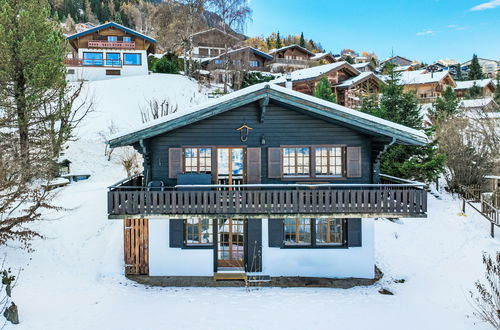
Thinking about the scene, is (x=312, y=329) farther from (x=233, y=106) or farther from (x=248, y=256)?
(x=233, y=106)

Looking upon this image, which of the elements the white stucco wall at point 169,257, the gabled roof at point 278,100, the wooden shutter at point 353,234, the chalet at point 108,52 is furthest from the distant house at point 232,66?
the wooden shutter at point 353,234

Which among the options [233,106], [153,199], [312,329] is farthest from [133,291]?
[233,106]

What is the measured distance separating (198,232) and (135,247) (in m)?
2.53

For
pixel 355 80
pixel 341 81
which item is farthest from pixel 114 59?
pixel 355 80

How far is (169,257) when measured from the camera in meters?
14.2

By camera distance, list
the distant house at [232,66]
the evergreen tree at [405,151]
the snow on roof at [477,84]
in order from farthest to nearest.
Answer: the snow on roof at [477,84] < the distant house at [232,66] < the evergreen tree at [405,151]

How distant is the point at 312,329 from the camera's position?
1078 cm

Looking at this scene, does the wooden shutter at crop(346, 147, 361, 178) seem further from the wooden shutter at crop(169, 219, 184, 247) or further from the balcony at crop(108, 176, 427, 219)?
the wooden shutter at crop(169, 219, 184, 247)

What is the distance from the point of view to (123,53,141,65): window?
154ft

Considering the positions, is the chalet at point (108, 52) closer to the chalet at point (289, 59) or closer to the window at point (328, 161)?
the chalet at point (289, 59)

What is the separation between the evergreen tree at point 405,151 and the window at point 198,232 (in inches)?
511

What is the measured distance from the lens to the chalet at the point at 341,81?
145 ft

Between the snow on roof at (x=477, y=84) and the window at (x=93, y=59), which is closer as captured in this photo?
the window at (x=93, y=59)

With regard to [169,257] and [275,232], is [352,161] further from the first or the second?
[169,257]
